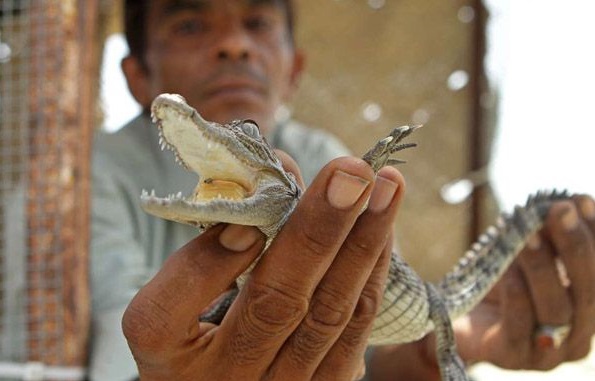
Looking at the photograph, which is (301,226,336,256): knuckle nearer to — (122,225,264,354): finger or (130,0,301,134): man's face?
(122,225,264,354): finger

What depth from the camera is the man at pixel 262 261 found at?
100 cm

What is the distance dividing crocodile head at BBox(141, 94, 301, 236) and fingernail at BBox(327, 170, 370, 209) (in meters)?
0.11

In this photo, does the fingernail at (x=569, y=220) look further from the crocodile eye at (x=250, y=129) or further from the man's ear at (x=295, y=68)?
the man's ear at (x=295, y=68)

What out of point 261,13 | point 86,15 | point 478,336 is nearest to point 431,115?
point 261,13

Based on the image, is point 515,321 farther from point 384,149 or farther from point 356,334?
point 384,149

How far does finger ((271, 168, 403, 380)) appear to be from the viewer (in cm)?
103

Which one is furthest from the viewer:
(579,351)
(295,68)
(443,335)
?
(295,68)

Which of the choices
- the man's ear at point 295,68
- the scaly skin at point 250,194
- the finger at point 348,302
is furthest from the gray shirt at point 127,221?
the finger at point 348,302

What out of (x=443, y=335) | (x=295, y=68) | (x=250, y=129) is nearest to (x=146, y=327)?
(x=250, y=129)

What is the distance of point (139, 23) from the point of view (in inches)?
108

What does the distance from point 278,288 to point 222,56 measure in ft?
4.68

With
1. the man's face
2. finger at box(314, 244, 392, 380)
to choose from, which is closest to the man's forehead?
the man's face

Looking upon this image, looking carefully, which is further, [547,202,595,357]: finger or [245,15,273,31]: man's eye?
[245,15,273,31]: man's eye

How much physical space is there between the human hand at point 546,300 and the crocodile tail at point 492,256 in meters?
0.05
